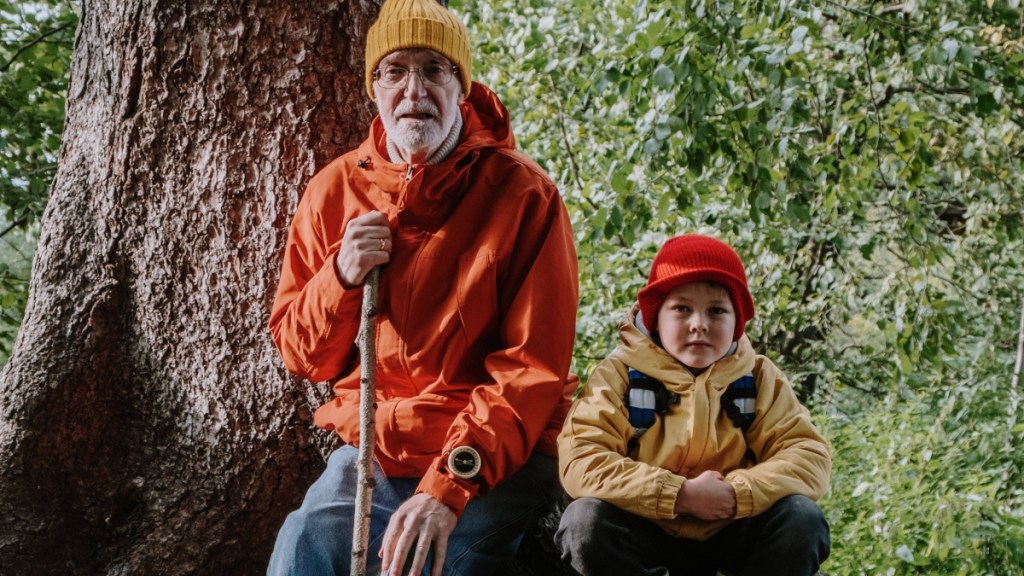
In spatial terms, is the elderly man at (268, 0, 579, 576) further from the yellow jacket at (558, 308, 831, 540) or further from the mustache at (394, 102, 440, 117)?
the yellow jacket at (558, 308, 831, 540)

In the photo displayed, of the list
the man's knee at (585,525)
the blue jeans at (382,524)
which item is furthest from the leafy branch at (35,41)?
the man's knee at (585,525)

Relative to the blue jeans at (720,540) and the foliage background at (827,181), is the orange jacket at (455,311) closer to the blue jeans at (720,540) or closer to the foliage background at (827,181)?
the blue jeans at (720,540)

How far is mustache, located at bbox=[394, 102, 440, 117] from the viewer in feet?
8.37

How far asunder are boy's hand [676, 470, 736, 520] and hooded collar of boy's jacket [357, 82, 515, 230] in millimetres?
952

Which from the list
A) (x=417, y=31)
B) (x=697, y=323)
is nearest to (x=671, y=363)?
(x=697, y=323)

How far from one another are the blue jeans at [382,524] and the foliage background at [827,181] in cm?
188

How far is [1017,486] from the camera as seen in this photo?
17.5 ft

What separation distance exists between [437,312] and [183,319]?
3.51 ft

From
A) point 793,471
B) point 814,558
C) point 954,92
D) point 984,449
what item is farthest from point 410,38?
point 954,92

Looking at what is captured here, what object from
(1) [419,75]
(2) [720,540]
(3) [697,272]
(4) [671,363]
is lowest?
(2) [720,540]

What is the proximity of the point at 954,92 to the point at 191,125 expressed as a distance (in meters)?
5.97

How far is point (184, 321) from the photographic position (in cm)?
318

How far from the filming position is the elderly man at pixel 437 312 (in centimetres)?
245

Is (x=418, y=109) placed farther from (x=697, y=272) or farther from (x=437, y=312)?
(x=697, y=272)
